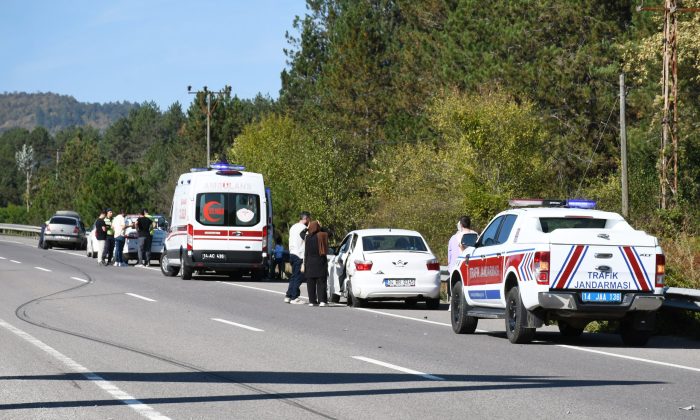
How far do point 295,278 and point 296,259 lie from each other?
0.46m

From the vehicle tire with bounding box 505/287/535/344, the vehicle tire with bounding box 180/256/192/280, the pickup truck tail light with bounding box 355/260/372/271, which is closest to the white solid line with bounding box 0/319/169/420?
the vehicle tire with bounding box 505/287/535/344

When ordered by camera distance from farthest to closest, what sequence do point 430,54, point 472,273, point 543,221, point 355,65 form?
point 355,65
point 430,54
point 472,273
point 543,221

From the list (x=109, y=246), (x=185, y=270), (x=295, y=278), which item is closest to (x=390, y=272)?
(x=295, y=278)

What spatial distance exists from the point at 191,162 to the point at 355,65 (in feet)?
86.9

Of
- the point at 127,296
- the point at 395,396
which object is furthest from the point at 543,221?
the point at 127,296

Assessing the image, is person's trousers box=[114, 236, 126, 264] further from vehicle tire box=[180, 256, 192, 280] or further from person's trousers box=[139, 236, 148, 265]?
vehicle tire box=[180, 256, 192, 280]

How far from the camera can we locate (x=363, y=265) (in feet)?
73.2

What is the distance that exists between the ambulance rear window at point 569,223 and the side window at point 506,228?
423 mm

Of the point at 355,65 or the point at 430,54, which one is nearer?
the point at 430,54

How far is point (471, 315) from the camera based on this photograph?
16.8 meters

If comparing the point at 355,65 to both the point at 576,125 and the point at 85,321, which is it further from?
the point at 85,321

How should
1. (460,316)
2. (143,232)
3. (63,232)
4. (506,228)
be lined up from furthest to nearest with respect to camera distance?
(63,232) → (143,232) → (460,316) → (506,228)

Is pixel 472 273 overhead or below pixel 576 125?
below

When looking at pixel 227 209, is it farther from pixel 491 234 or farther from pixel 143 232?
pixel 491 234
